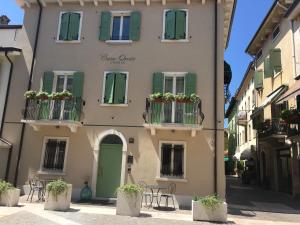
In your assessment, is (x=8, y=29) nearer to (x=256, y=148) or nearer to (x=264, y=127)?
(x=264, y=127)

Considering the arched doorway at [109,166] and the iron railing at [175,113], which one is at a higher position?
the iron railing at [175,113]

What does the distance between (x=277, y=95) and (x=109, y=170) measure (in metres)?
12.7

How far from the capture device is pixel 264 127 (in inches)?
938

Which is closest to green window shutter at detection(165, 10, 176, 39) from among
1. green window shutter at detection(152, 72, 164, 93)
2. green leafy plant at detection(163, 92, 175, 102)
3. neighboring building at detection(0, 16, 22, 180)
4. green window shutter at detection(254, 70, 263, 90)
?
green window shutter at detection(152, 72, 164, 93)

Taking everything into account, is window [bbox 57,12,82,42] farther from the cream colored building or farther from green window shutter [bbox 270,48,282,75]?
green window shutter [bbox 270,48,282,75]

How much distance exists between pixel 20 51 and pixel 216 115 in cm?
1098

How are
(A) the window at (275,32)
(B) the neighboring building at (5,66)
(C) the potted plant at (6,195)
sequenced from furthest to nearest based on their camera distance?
1. (A) the window at (275,32)
2. (B) the neighboring building at (5,66)
3. (C) the potted plant at (6,195)

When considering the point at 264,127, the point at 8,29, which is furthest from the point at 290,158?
the point at 8,29

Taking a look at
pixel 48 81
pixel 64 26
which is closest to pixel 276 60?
pixel 64 26

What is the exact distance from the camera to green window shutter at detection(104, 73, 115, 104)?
15.7 metres

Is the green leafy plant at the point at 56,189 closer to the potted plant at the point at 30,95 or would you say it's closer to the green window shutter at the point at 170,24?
the potted plant at the point at 30,95

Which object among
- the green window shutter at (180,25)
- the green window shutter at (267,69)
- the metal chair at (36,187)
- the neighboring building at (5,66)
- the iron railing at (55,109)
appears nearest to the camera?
the metal chair at (36,187)

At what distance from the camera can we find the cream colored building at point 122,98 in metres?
14.8

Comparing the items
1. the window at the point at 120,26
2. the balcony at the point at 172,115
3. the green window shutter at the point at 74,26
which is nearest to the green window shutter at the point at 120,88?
the balcony at the point at 172,115
